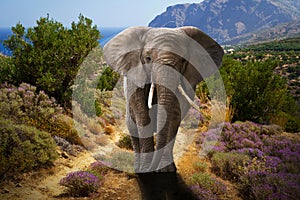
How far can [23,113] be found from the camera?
18.1ft

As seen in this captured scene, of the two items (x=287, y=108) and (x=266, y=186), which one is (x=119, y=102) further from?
(x=287, y=108)

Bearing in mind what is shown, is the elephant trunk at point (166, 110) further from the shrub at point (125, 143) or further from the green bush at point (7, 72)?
the green bush at point (7, 72)

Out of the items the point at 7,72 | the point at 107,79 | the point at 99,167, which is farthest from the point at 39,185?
the point at 107,79

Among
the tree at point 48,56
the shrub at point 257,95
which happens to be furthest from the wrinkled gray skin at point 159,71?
the shrub at point 257,95

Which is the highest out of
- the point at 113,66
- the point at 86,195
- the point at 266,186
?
the point at 113,66

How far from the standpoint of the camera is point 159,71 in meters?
3.46

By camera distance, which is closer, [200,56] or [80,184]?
[80,184]

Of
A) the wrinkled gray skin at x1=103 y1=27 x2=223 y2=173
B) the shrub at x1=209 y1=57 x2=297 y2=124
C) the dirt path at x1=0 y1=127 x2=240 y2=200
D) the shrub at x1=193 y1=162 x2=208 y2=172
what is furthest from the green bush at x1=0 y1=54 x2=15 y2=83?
the shrub at x1=209 y1=57 x2=297 y2=124

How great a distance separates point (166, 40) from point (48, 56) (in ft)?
16.3

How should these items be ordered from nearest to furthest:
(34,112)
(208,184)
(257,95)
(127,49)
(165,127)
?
1. (165,127)
2. (127,49)
3. (208,184)
4. (34,112)
5. (257,95)

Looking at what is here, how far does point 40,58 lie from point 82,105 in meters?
2.09

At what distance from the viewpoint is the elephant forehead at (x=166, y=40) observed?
354 cm

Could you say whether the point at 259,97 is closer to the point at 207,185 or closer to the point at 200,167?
the point at 200,167

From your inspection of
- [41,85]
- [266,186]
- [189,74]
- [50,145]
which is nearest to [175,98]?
[189,74]
